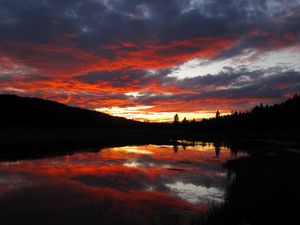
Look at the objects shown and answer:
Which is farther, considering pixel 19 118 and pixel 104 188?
pixel 19 118

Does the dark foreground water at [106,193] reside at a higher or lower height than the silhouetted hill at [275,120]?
lower

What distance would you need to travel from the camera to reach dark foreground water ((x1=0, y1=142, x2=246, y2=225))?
17.1 m

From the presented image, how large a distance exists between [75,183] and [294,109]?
467 ft

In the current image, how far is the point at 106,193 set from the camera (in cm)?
2281

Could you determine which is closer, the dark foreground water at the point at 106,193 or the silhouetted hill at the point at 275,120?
the dark foreground water at the point at 106,193

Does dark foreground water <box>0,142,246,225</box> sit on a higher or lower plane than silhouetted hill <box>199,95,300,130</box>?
lower

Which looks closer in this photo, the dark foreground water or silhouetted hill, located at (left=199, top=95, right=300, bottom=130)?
the dark foreground water

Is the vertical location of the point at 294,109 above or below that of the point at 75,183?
above

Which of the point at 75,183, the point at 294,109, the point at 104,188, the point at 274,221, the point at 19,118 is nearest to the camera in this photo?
the point at 274,221

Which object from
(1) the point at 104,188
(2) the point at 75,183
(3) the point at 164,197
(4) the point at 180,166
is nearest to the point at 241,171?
(4) the point at 180,166

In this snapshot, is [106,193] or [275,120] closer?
[106,193]

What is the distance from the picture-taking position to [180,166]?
123ft

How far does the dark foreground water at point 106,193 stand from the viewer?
17.1 meters

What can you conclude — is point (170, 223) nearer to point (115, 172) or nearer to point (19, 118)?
point (115, 172)
